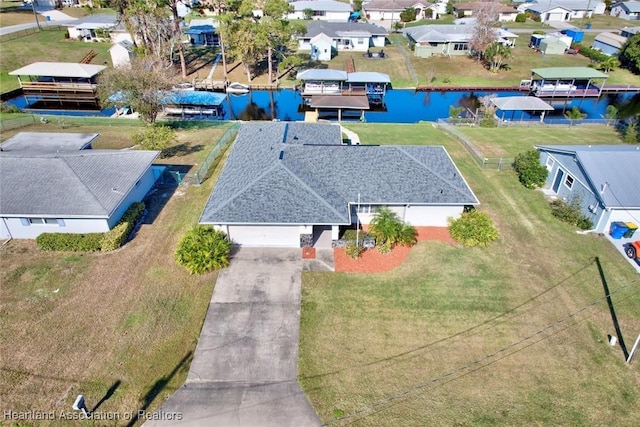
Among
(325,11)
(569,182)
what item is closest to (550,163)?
(569,182)

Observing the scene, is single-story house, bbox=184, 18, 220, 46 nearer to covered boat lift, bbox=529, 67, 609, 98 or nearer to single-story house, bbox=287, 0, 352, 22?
single-story house, bbox=287, 0, 352, 22

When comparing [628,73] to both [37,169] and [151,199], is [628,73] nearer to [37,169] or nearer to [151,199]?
[151,199]

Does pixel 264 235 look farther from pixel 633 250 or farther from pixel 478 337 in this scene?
pixel 633 250

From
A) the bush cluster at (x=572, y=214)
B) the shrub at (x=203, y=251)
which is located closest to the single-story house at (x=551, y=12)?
the bush cluster at (x=572, y=214)

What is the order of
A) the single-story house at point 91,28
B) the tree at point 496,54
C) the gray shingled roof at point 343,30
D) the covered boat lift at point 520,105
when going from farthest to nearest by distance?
the single-story house at point 91,28 < the gray shingled roof at point 343,30 < the tree at point 496,54 < the covered boat lift at point 520,105

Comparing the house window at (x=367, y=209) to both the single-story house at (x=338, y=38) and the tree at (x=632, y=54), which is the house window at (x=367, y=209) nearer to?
the single-story house at (x=338, y=38)

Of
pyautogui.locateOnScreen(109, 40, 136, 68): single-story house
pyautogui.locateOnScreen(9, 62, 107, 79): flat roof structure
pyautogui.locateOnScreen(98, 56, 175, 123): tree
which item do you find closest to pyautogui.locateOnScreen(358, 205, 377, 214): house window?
pyautogui.locateOnScreen(98, 56, 175, 123): tree
